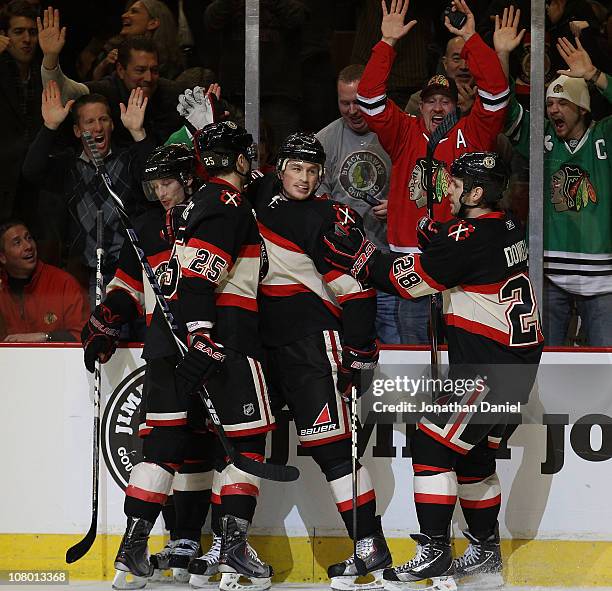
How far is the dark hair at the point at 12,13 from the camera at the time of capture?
174 inches

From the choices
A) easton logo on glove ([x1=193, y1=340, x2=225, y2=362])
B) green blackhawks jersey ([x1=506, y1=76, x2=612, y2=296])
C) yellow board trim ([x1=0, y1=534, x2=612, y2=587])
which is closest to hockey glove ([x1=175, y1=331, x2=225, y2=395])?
easton logo on glove ([x1=193, y1=340, x2=225, y2=362])

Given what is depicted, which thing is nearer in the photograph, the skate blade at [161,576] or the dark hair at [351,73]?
the skate blade at [161,576]

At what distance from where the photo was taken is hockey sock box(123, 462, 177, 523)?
383cm

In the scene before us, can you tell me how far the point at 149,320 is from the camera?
3.99 meters

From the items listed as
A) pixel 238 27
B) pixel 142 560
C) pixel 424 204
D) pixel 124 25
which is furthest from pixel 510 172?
pixel 142 560

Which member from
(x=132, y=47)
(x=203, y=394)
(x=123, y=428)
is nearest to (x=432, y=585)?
(x=203, y=394)

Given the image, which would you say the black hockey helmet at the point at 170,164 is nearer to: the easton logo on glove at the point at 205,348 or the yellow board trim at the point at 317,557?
the easton logo on glove at the point at 205,348

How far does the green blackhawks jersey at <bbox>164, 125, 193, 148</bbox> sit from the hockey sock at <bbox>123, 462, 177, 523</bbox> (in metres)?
1.13

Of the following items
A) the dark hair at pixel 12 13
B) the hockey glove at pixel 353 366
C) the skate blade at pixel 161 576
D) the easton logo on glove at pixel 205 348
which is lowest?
the skate blade at pixel 161 576

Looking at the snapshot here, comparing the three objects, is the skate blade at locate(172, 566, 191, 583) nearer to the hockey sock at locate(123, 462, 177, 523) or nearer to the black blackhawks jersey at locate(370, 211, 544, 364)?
the hockey sock at locate(123, 462, 177, 523)

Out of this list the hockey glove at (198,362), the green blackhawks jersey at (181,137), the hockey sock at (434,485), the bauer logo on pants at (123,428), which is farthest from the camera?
the green blackhawks jersey at (181,137)

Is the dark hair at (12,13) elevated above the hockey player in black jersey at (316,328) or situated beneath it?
elevated above

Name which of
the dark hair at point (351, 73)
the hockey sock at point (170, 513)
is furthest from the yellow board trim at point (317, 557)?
the dark hair at point (351, 73)

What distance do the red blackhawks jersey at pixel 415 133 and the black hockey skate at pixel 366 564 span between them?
39.6 inches
